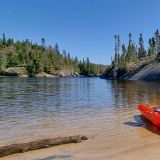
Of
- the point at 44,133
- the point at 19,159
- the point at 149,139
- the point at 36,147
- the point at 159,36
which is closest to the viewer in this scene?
the point at 19,159

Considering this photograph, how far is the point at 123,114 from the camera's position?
26.2 meters

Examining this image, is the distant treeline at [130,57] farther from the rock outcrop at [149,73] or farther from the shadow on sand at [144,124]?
the shadow on sand at [144,124]

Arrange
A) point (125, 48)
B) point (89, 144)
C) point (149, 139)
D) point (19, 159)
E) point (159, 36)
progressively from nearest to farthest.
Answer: point (19, 159)
point (89, 144)
point (149, 139)
point (159, 36)
point (125, 48)

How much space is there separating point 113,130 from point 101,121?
339 cm

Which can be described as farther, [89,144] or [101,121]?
[101,121]

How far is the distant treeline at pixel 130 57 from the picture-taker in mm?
135525

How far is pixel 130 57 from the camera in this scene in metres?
167

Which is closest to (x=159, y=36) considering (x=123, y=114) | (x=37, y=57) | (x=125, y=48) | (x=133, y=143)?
(x=125, y=48)

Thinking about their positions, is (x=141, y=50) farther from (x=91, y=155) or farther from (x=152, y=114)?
(x=91, y=155)

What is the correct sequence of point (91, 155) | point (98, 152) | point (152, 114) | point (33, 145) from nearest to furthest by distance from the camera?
point (91, 155), point (98, 152), point (33, 145), point (152, 114)

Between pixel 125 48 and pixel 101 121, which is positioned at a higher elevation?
pixel 125 48

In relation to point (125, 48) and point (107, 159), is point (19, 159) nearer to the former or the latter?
point (107, 159)

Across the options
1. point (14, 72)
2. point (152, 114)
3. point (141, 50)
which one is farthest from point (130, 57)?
point (152, 114)

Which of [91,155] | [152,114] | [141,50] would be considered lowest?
[91,155]
